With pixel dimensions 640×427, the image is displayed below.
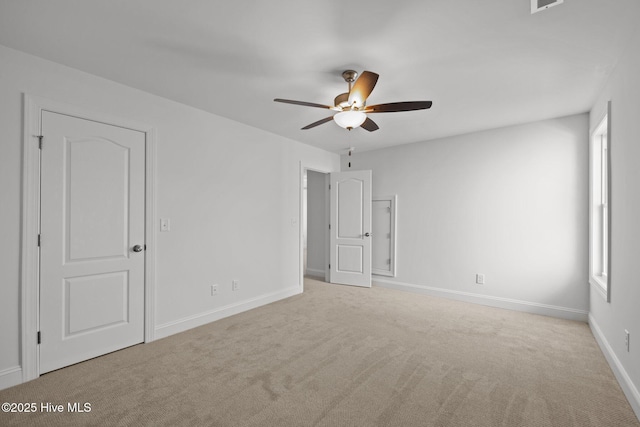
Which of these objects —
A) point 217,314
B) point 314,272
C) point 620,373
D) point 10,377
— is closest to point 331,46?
point 217,314

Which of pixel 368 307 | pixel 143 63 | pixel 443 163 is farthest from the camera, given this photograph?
pixel 443 163

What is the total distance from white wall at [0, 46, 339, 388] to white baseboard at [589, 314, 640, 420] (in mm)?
3590

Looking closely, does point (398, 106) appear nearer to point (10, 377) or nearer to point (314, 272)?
point (10, 377)

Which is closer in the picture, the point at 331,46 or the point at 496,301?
the point at 331,46

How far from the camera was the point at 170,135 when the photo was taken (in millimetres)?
3205

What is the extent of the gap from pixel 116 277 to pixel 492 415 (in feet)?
10.4

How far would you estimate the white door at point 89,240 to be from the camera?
241cm

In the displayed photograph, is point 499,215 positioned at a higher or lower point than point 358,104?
lower

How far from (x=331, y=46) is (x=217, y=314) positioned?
310cm

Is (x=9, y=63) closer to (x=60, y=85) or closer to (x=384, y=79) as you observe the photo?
(x=60, y=85)

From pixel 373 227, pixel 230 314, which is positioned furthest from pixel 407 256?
pixel 230 314

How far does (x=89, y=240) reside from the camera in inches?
104

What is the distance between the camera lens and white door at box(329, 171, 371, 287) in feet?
17.3

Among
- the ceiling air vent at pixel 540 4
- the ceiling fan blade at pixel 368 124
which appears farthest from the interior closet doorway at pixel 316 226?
the ceiling air vent at pixel 540 4
